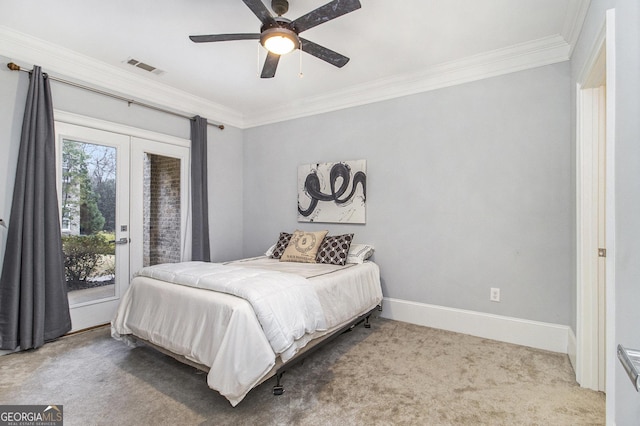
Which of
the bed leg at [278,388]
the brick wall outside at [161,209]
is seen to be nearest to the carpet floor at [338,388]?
the bed leg at [278,388]

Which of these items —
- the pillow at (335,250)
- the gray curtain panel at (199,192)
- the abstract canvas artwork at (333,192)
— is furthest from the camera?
the gray curtain panel at (199,192)

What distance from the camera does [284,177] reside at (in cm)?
443

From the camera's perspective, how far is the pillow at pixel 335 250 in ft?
10.9

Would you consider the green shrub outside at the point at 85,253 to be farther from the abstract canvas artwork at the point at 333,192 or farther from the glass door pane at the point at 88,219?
the abstract canvas artwork at the point at 333,192

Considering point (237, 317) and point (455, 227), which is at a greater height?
point (455, 227)

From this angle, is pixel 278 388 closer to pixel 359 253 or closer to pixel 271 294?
pixel 271 294

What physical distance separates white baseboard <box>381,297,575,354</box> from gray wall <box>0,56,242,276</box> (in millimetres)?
2502

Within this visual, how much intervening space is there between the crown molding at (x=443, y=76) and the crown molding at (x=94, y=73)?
1.13 metres

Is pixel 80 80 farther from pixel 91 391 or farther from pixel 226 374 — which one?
pixel 226 374

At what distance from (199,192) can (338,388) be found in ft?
9.82

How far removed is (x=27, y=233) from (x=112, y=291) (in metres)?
1.04

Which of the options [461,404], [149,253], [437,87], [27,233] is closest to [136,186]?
[149,253]

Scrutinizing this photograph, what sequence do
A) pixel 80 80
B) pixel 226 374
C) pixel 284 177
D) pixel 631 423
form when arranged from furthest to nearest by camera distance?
pixel 284 177, pixel 80 80, pixel 226 374, pixel 631 423

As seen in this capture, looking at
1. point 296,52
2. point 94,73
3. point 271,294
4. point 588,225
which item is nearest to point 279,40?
point 296,52
